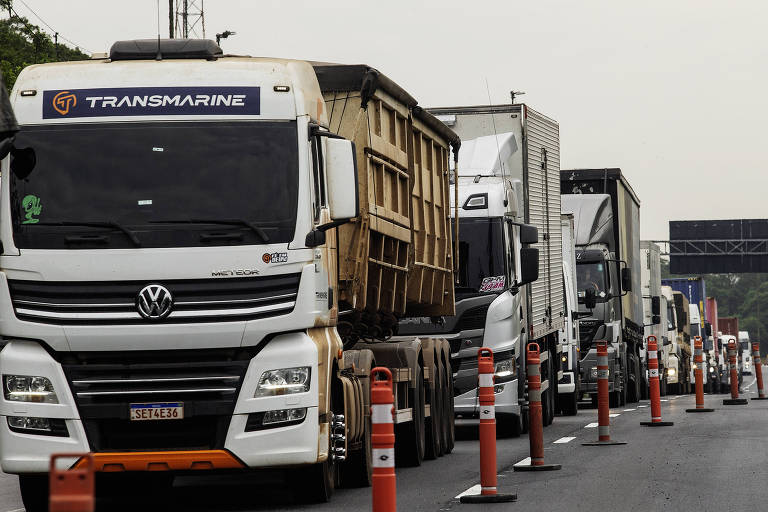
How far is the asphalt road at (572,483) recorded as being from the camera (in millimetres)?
11023

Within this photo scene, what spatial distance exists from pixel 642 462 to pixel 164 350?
5.82m

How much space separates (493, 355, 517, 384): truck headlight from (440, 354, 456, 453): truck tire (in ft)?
5.25

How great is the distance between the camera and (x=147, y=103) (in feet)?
35.4

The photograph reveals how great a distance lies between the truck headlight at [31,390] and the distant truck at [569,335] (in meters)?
16.2

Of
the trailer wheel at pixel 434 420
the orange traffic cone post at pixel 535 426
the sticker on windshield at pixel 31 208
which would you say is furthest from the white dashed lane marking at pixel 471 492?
the sticker on windshield at pixel 31 208

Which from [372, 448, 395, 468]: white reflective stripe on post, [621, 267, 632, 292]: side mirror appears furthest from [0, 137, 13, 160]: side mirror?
[621, 267, 632, 292]: side mirror

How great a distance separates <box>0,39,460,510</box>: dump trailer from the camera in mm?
10328

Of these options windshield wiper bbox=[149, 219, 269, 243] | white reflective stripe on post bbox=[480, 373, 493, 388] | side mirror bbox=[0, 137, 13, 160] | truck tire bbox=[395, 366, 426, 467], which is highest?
side mirror bbox=[0, 137, 13, 160]

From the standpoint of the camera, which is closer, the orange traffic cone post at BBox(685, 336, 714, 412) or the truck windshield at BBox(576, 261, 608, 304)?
the orange traffic cone post at BBox(685, 336, 714, 412)

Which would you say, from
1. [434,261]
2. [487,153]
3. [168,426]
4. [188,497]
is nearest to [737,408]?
[487,153]

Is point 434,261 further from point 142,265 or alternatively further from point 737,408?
point 737,408

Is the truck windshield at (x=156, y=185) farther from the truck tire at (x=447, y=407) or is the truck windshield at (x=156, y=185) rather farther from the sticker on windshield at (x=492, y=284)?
the sticker on windshield at (x=492, y=284)

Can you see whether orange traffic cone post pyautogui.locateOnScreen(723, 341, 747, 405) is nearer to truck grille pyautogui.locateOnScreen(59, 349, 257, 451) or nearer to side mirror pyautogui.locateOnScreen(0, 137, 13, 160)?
truck grille pyautogui.locateOnScreen(59, 349, 257, 451)

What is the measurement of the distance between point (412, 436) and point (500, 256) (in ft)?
14.0
